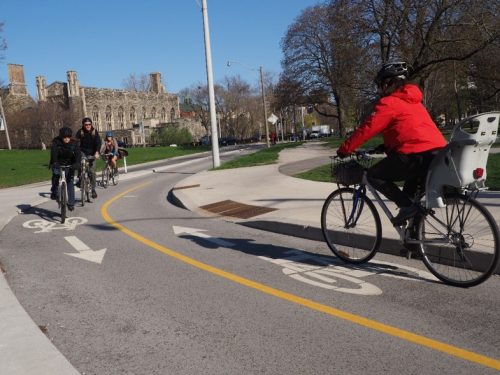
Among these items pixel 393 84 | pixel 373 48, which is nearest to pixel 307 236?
pixel 393 84

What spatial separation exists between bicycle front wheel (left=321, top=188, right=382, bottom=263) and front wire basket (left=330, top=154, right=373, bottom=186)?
0.17m

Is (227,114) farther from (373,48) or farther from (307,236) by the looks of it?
(307,236)

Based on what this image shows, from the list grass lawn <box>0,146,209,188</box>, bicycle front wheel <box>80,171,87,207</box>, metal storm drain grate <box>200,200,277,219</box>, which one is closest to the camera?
metal storm drain grate <box>200,200,277,219</box>

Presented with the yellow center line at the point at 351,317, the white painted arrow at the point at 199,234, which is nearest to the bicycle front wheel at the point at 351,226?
the yellow center line at the point at 351,317

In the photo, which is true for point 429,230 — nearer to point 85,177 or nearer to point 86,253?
point 86,253

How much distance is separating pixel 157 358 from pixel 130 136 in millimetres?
107080

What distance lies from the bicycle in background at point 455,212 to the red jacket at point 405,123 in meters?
0.24

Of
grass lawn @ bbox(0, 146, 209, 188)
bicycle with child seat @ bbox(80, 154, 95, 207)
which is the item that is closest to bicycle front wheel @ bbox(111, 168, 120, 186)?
grass lawn @ bbox(0, 146, 209, 188)

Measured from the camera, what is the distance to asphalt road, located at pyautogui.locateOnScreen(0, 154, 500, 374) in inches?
133

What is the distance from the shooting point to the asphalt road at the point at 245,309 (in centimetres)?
338

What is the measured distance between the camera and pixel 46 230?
30.3 feet

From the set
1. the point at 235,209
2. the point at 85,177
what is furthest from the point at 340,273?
the point at 85,177

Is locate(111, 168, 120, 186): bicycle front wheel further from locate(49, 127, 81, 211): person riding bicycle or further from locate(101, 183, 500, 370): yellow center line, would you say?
locate(101, 183, 500, 370): yellow center line

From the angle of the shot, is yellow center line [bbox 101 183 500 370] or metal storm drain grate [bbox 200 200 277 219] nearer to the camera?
yellow center line [bbox 101 183 500 370]
